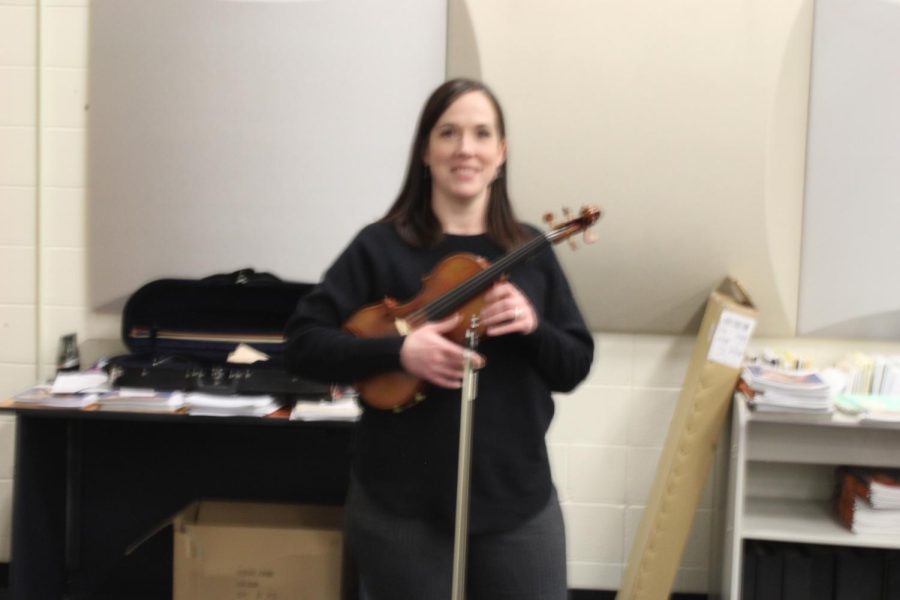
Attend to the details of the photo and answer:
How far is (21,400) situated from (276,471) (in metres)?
0.79

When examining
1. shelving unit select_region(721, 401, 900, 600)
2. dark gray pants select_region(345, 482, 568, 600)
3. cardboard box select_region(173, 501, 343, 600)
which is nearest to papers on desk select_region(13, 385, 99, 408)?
cardboard box select_region(173, 501, 343, 600)

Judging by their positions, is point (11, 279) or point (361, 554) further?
point (11, 279)

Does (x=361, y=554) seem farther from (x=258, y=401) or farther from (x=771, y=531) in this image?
(x=771, y=531)

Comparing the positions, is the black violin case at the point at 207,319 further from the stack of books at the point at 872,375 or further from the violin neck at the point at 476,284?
the stack of books at the point at 872,375

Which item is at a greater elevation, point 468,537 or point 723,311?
point 723,311

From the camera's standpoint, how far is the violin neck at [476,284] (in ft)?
4.35

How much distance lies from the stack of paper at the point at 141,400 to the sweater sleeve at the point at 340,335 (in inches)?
42.0

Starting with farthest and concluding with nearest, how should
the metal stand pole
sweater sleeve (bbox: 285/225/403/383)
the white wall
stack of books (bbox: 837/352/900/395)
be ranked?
the white wall
stack of books (bbox: 837/352/900/395)
sweater sleeve (bbox: 285/225/403/383)
the metal stand pole

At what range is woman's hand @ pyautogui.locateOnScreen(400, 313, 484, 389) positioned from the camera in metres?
1.27

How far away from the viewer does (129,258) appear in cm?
280

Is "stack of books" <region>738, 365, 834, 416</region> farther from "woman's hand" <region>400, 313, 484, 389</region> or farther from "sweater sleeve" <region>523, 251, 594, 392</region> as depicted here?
"woman's hand" <region>400, 313, 484, 389</region>

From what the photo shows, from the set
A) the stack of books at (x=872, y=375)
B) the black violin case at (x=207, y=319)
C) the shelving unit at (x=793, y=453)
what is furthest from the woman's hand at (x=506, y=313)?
the stack of books at (x=872, y=375)

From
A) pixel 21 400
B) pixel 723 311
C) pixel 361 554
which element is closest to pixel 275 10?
pixel 21 400

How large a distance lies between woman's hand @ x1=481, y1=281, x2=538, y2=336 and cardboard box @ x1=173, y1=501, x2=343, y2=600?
1.32 metres
